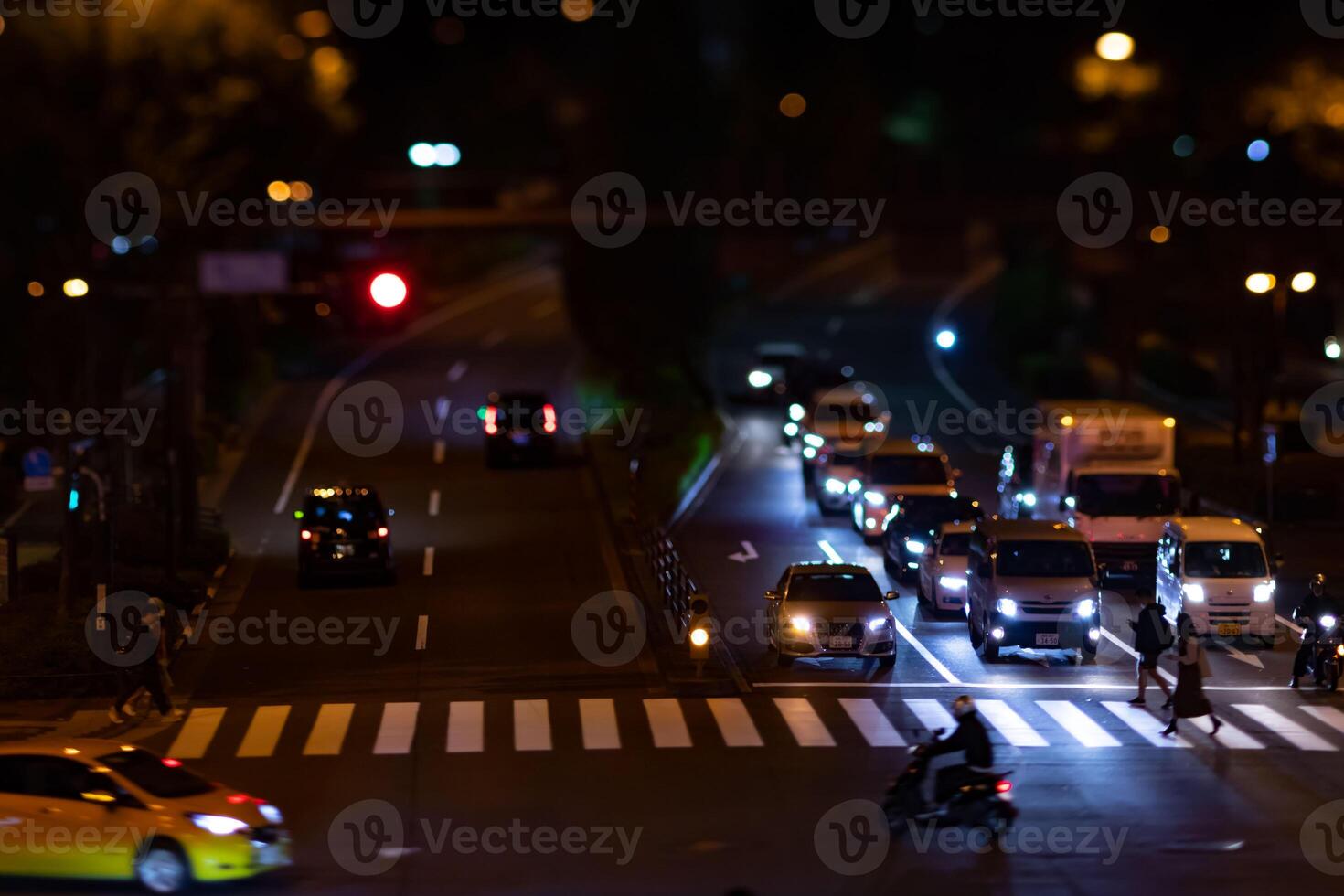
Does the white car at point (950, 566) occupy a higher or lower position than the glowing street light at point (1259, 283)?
lower

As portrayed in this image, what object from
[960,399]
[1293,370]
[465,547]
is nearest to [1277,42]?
[1293,370]

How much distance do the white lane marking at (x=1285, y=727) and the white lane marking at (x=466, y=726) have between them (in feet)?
34.8

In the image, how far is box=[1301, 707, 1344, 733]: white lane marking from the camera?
82.5 ft

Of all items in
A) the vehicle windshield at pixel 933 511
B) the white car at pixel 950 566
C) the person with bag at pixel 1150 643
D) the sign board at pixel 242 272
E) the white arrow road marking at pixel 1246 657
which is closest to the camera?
the person with bag at pixel 1150 643

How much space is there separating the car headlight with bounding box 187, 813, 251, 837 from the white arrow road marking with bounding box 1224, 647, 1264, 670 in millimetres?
18174

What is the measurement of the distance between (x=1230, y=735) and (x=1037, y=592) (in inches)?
205

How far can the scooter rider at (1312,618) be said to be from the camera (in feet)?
89.6

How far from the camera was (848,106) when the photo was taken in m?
112

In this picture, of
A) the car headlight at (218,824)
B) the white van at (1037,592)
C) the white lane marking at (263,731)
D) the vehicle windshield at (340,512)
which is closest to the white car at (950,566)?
the white van at (1037,592)

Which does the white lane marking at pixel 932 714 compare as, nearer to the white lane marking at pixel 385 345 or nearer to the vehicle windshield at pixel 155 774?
the vehicle windshield at pixel 155 774

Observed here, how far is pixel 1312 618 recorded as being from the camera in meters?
27.4

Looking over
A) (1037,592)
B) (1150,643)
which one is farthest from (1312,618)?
(1037,592)

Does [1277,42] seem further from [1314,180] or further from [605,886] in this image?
[605,886]

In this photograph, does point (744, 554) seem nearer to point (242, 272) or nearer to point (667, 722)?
point (667, 722)
